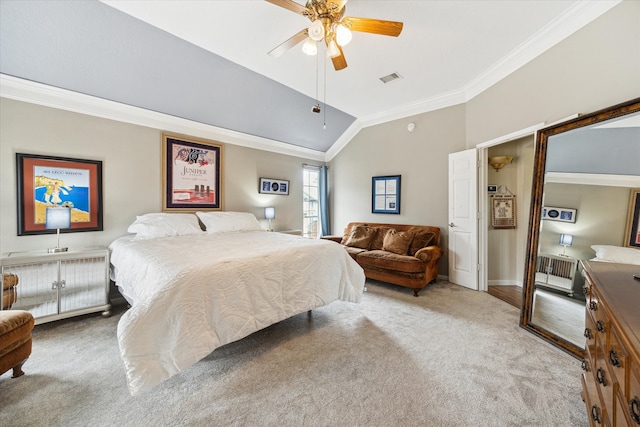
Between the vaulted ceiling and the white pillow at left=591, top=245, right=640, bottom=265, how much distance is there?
1908 millimetres

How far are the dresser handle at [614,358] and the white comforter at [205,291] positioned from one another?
1857 mm

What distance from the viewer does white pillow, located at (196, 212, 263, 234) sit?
3574 millimetres

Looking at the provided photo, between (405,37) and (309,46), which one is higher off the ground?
(405,37)

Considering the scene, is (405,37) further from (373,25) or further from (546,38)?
(546,38)

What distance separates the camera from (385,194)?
4.66 m

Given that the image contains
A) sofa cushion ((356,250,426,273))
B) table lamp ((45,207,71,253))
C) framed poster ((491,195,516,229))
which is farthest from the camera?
framed poster ((491,195,516,229))

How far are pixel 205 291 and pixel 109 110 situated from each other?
9.71 ft

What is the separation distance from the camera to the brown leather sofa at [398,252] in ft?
10.8

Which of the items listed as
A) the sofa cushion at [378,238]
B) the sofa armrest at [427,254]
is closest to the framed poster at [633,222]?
the sofa armrest at [427,254]

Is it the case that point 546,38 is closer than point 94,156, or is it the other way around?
point 546,38

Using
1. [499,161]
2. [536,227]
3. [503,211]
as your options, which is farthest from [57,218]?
[503,211]

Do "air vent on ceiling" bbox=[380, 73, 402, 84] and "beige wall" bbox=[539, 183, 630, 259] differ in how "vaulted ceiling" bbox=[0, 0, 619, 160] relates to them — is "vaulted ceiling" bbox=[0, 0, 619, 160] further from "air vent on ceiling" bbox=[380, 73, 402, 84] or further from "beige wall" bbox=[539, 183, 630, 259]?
"beige wall" bbox=[539, 183, 630, 259]

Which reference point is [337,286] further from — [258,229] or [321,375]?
[258,229]

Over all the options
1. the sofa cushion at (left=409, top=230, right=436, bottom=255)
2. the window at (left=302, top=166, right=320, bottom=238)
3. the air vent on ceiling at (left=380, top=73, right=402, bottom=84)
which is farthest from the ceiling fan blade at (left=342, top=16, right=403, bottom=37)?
the window at (left=302, top=166, right=320, bottom=238)
